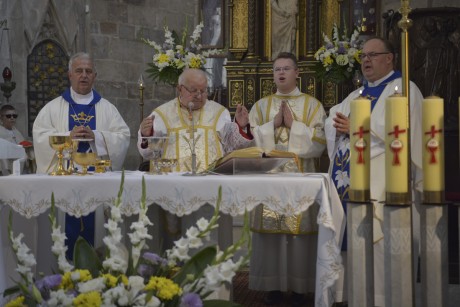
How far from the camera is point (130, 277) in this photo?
2309 millimetres

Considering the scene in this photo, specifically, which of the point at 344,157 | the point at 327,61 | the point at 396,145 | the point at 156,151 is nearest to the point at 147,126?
the point at 156,151

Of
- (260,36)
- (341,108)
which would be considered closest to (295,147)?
(341,108)

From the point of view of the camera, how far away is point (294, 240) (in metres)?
5.62

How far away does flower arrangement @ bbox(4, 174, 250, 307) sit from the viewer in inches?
89.3

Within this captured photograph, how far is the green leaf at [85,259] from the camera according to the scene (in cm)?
262

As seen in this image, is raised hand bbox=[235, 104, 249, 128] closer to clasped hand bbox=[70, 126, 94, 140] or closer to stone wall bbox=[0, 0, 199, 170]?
clasped hand bbox=[70, 126, 94, 140]

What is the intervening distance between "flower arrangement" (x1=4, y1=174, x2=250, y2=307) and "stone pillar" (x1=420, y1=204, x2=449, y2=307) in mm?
867

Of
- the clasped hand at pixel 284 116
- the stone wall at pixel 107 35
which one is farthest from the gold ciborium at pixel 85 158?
the stone wall at pixel 107 35

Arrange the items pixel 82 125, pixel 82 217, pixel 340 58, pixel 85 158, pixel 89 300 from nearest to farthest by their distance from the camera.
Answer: pixel 89 300 < pixel 85 158 < pixel 82 217 < pixel 82 125 < pixel 340 58

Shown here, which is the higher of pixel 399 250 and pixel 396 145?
pixel 396 145

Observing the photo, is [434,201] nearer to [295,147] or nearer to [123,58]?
[295,147]

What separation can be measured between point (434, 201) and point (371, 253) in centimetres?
32

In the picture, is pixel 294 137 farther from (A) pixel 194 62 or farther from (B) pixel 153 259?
(B) pixel 153 259

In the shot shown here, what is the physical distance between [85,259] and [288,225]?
310 cm
